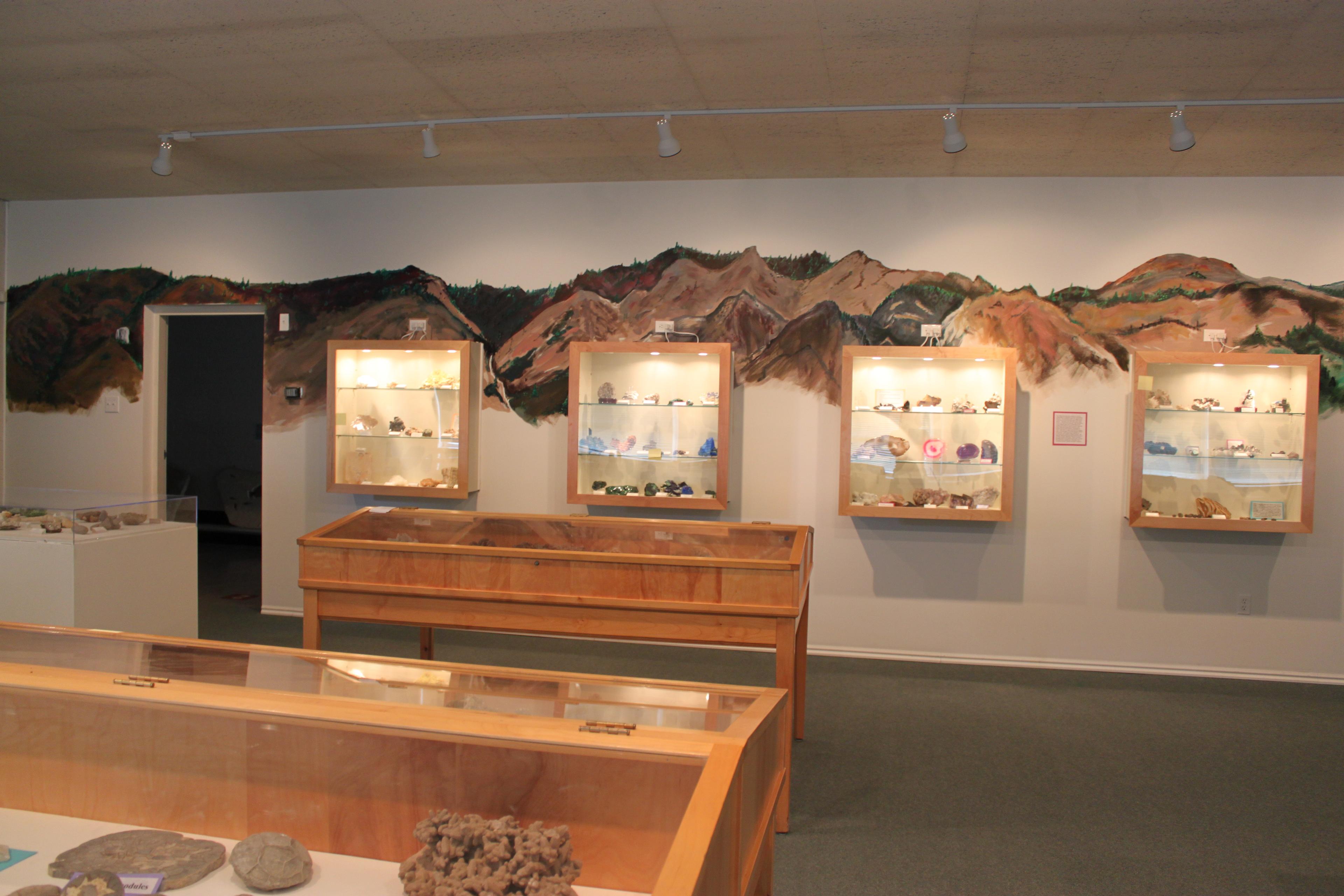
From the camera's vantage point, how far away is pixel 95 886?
146 cm

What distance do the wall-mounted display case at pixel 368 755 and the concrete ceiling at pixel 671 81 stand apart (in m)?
2.64

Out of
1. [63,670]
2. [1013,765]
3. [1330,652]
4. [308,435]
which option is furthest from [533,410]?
[1330,652]

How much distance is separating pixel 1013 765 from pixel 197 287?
6135mm

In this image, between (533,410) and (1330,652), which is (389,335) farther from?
(1330,652)

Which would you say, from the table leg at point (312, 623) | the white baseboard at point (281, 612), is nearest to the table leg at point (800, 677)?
the table leg at point (312, 623)

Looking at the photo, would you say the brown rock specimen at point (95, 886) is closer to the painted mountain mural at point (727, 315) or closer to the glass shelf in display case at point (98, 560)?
the glass shelf in display case at point (98, 560)

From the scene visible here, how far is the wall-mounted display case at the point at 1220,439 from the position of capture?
4.69 metres

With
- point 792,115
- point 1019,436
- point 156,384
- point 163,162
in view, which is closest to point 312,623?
point 163,162

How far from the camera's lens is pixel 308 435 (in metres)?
5.95

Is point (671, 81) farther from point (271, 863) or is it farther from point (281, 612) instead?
point (281, 612)

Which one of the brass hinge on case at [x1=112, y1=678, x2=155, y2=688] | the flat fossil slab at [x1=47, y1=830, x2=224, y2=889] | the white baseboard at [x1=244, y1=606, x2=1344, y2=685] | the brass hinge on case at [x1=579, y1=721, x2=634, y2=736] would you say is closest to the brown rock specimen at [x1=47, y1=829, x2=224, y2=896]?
the flat fossil slab at [x1=47, y1=830, x2=224, y2=889]

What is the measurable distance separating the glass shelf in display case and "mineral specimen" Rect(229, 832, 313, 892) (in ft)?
9.00

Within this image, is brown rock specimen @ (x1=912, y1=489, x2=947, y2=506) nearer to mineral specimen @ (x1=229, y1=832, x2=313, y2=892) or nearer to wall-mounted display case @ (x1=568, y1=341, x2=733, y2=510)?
wall-mounted display case @ (x1=568, y1=341, x2=733, y2=510)

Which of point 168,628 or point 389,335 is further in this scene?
point 389,335
